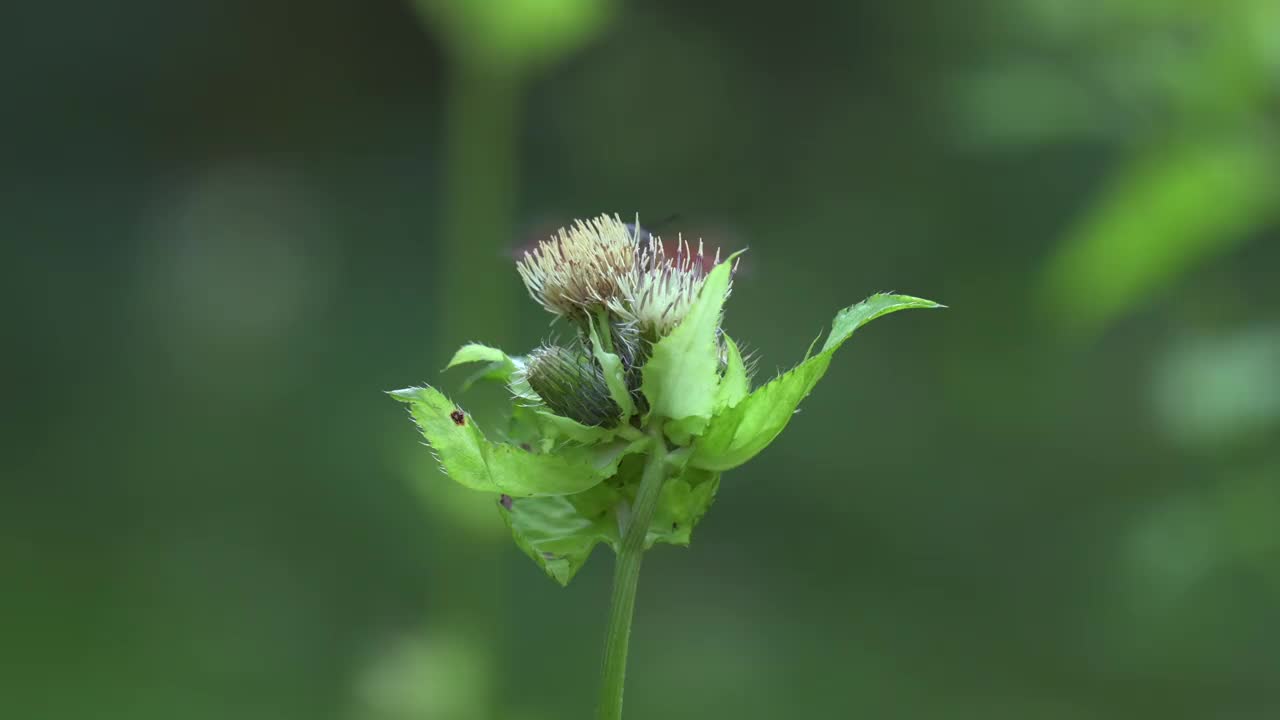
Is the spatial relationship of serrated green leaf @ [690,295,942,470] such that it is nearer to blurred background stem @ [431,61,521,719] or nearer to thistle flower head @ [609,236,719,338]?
thistle flower head @ [609,236,719,338]

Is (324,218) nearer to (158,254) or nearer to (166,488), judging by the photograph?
(158,254)

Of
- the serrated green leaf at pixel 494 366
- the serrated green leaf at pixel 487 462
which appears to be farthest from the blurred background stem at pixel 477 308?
the serrated green leaf at pixel 487 462

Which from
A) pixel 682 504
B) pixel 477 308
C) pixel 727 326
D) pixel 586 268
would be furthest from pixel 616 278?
pixel 727 326


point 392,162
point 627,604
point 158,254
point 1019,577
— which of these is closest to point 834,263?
point 1019,577

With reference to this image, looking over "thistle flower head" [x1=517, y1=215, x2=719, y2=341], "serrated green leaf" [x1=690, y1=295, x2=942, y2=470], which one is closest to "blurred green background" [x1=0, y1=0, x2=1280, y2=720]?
"thistle flower head" [x1=517, y1=215, x2=719, y2=341]

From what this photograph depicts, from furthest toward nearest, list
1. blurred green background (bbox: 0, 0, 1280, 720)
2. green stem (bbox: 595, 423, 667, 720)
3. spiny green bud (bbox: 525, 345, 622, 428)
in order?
blurred green background (bbox: 0, 0, 1280, 720)
spiny green bud (bbox: 525, 345, 622, 428)
green stem (bbox: 595, 423, 667, 720)

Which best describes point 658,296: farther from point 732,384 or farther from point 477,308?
point 477,308

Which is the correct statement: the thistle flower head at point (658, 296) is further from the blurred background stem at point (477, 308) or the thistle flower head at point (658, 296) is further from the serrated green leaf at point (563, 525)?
the blurred background stem at point (477, 308)

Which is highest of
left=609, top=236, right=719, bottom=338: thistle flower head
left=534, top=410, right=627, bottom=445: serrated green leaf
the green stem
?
left=609, top=236, right=719, bottom=338: thistle flower head
